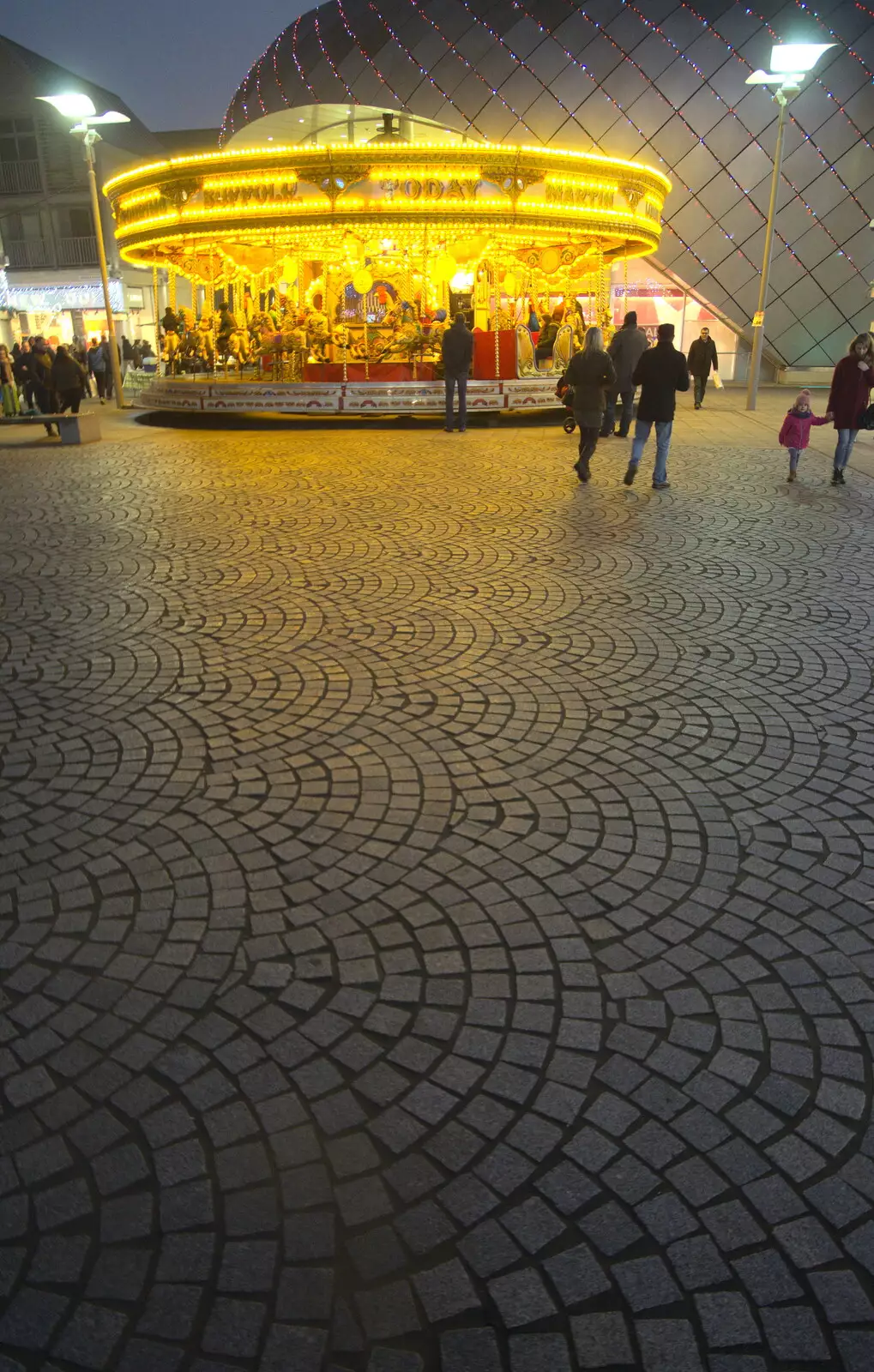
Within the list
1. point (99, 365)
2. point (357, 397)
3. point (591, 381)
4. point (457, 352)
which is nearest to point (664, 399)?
point (591, 381)

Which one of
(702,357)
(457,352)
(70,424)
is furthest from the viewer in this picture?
(702,357)

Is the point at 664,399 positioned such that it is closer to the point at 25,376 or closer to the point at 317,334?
the point at 317,334

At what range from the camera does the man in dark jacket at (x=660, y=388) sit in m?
9.54

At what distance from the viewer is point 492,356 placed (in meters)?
18.9

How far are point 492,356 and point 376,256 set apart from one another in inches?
207

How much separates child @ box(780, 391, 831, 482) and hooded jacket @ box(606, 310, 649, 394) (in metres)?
2.95

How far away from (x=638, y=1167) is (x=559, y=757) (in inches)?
83.4

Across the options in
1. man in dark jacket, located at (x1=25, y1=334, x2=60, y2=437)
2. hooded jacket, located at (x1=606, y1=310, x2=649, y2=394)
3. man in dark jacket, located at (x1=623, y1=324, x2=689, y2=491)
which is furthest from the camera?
man in dark jacket, located at (x1=25, y1=334, x2=60, y2=437)

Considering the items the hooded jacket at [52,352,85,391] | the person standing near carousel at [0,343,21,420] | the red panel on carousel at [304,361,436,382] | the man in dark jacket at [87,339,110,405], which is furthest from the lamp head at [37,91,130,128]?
the man in dark jacket at [87,339,110,405]

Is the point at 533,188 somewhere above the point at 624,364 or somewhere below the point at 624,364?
above

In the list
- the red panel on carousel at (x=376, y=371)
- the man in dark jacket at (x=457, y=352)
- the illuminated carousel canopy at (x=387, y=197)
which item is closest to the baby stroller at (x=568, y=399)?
the man in dark jacket at (x=457, y=352)

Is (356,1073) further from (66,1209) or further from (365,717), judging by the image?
(365,717)

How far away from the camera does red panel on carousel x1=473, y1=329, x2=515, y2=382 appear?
61.8ft

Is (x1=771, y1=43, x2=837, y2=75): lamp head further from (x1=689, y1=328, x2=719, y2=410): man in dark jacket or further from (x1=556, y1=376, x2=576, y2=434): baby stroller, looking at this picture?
(x1=556, y1=376, x2=576, y2=434): baby stroller
